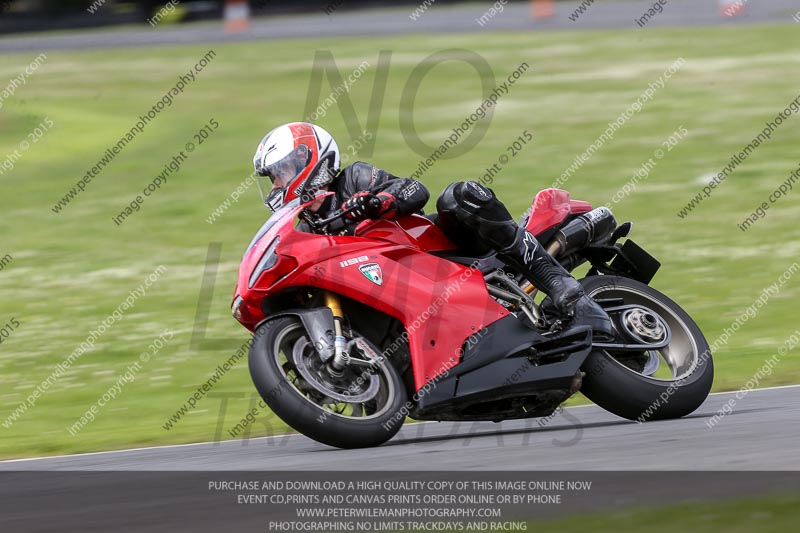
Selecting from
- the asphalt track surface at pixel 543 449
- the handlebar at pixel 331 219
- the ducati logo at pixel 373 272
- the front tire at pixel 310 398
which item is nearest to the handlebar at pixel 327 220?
the handlebar at pixel 331 219

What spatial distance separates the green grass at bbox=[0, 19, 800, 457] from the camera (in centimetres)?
1012

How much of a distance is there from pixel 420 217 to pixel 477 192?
43 cm

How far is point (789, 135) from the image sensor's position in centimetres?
1778

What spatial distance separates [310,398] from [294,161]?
48.2 inches

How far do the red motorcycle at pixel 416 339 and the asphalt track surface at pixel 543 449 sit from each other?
0.19 meters

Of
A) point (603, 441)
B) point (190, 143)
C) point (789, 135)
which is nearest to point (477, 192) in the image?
point (603, 441)

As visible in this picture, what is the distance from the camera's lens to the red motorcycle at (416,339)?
20.7 ft

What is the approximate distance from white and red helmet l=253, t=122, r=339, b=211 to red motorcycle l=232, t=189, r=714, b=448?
0.32 ft

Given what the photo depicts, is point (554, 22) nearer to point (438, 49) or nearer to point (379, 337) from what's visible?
point (438, 49)

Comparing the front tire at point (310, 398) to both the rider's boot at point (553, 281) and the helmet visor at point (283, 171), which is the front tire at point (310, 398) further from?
the rider's boot at point (553, 281)

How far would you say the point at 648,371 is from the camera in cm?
707
